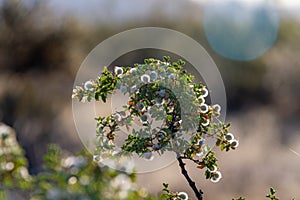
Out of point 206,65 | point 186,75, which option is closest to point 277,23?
point 206,65

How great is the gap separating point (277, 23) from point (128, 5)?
2.30m

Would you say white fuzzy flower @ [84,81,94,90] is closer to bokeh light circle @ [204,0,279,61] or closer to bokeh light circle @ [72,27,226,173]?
bokeh light circle @ [72,27,226,173]

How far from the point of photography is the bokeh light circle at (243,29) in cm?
751

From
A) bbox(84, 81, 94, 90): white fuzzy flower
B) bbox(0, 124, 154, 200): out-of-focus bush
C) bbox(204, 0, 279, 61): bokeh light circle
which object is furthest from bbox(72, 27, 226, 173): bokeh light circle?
bbox(0, 124, 154, 200): out-of-focus bush

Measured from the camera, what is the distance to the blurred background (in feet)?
14.3

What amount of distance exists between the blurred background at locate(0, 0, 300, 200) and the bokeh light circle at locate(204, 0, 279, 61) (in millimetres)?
15

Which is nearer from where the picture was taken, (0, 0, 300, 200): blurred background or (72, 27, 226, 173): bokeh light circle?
(0, 0, 300, 200): blurred background

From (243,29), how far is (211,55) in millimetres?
584

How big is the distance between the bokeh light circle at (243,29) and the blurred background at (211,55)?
1 centimetres

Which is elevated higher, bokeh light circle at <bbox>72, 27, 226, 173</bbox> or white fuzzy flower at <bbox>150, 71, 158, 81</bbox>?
bokeh light circle at <bbox>72, 27, 226, 173</bbox>

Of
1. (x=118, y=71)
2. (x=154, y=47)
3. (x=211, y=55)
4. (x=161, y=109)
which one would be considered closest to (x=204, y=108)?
(x=161, y=109)

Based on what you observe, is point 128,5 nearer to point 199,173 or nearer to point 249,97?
point 249,97

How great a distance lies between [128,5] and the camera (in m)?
8.27

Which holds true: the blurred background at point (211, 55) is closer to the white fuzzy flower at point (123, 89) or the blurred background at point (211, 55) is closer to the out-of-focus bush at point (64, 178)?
the white fuzzy flower at point (123, 89)
